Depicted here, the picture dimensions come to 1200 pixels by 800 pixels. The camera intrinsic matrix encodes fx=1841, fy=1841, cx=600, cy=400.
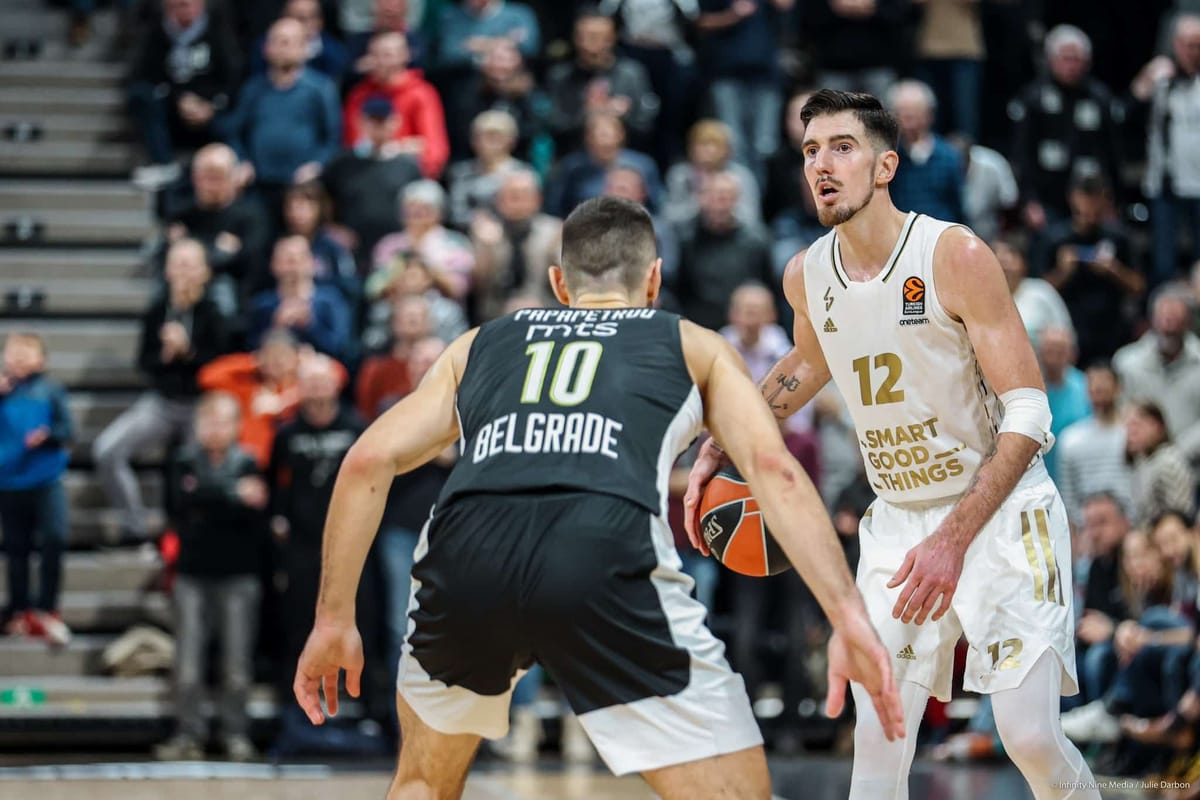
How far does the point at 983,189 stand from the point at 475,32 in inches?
148

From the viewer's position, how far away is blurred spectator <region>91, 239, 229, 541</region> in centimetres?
1116

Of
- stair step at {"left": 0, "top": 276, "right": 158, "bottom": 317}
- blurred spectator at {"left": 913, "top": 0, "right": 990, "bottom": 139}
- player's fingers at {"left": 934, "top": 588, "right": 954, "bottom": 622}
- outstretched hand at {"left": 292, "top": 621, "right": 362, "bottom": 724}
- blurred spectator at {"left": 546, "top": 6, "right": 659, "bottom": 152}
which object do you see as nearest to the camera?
outstretched hand at {"left": 292, "top": 621, "right": 362, "bottom": 724}

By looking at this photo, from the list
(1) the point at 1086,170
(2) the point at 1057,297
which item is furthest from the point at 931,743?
(1) the point at 1086,170

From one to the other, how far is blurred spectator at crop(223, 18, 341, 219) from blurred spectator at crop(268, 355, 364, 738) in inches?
90.4

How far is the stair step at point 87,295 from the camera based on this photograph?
13.0 m

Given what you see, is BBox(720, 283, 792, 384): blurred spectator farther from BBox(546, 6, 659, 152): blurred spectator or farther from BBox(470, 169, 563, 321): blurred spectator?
BBox(546, 6, 659, 152): blurred spectator

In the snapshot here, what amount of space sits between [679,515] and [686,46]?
4.47 m

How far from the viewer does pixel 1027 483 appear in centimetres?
537

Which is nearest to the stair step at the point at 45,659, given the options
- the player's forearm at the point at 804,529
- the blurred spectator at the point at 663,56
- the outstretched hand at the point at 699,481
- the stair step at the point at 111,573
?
the stair step at the point at 111,573

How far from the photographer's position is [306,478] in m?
10.4

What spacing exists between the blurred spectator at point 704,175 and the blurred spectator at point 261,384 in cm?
272

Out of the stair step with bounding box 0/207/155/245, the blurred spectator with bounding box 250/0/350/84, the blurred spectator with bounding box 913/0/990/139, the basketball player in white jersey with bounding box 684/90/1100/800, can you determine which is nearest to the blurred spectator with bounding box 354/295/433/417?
the blurred spectator with bounding box 250/0/350/84

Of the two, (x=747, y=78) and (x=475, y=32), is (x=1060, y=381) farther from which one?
(x=475, y=32)

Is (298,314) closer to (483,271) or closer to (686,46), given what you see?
(483,271)
